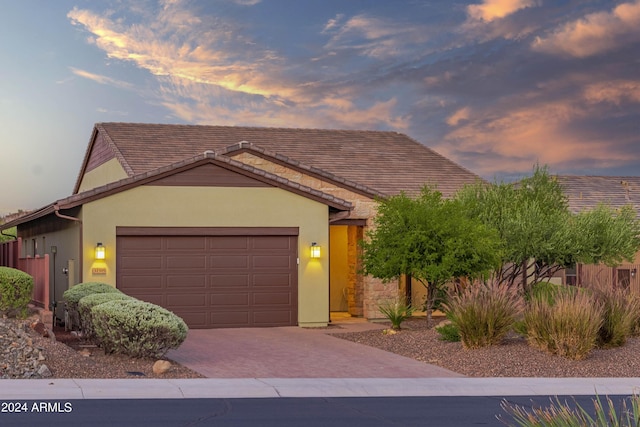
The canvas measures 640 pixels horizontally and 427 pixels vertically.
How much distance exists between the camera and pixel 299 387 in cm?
1466

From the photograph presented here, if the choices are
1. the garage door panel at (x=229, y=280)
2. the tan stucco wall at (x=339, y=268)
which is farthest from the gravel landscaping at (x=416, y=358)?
the tan stucco wall at (x=339, y=268)

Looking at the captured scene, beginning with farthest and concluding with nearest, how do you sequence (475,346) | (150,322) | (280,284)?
(280,284)
(475,346)
(150,322)

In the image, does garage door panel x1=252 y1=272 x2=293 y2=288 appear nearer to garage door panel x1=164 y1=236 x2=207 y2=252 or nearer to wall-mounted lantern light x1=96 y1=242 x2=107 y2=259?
garage door panel x1=164 y1=236 x2=207 y2=252

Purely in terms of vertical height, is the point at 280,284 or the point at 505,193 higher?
the point at 505,193

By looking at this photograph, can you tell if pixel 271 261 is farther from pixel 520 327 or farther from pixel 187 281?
pixel 520 327

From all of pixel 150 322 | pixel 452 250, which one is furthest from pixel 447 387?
pixel 452 250

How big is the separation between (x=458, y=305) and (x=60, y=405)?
9.17m

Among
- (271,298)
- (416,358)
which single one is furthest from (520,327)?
(271,298)

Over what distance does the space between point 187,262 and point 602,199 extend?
808 inches

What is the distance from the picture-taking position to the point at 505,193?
28750 mm

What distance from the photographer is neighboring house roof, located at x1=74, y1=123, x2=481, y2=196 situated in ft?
104

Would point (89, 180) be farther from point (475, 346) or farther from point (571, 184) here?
point (475, 346)

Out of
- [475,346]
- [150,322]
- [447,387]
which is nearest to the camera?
[447,387]

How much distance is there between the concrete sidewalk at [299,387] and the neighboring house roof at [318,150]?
14626 mm
